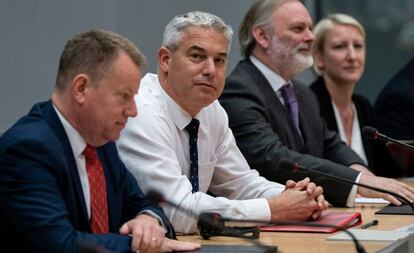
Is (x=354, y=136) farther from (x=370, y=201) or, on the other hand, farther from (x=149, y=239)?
(x=149, y=239)

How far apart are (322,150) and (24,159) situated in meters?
2.48

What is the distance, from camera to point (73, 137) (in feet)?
10.0

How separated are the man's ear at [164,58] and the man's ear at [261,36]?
3.96ft

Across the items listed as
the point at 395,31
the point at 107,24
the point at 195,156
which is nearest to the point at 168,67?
the point at 195,156

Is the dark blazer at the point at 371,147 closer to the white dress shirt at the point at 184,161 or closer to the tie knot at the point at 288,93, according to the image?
the tie knot at the point at 288,93

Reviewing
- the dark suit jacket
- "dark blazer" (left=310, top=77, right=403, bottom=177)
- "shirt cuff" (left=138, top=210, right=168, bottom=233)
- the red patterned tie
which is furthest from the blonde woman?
the red patterned tie

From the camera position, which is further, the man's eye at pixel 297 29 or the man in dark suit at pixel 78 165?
the man's eye at pixel 297 29

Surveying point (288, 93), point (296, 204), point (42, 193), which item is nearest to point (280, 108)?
point (288, 93)

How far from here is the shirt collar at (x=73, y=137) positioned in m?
3.05

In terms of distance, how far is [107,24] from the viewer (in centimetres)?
470

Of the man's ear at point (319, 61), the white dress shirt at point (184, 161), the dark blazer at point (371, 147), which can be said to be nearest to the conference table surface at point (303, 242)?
the white dress shirt at point (184, 161)

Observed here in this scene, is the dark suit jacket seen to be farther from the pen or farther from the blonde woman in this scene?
the pen

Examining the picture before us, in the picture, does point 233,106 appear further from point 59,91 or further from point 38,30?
point 59,91

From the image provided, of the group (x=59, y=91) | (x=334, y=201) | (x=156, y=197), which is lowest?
(x=334, y=201)
